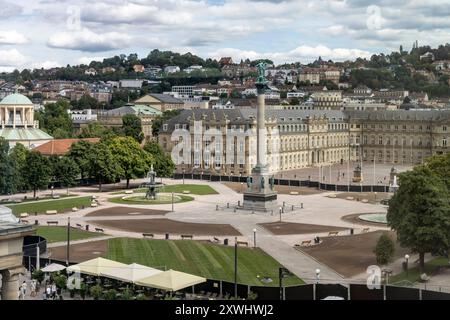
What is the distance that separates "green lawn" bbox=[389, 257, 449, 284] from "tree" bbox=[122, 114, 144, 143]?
11110 cm

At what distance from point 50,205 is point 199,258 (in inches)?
1413

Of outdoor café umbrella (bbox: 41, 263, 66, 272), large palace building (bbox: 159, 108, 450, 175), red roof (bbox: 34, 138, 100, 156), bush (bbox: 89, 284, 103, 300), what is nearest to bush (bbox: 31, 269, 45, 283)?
outdoor café umbrella (bbox: 41, 263, 66, 272)

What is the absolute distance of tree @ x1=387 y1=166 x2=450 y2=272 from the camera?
43.9m

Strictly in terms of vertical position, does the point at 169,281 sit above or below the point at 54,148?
below

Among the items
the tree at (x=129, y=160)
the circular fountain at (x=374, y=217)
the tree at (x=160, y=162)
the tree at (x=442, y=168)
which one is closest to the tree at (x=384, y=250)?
the tree at (x=442, y=168)

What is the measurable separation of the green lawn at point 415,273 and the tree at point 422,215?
0.63 metres

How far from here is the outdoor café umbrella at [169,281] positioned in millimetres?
35594

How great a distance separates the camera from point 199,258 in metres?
49.5

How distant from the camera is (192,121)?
130125 millimetres

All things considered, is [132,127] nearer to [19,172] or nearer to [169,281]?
[19,172]

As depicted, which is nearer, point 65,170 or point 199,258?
point 199,258

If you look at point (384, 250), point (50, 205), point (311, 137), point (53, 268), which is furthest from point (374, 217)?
point (311, 137)

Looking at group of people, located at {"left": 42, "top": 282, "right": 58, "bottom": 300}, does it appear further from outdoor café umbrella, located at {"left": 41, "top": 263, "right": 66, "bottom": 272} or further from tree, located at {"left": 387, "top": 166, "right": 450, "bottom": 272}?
tree, located at {"left": 387, "top": 166, "right": 450, "bottom": 272}
